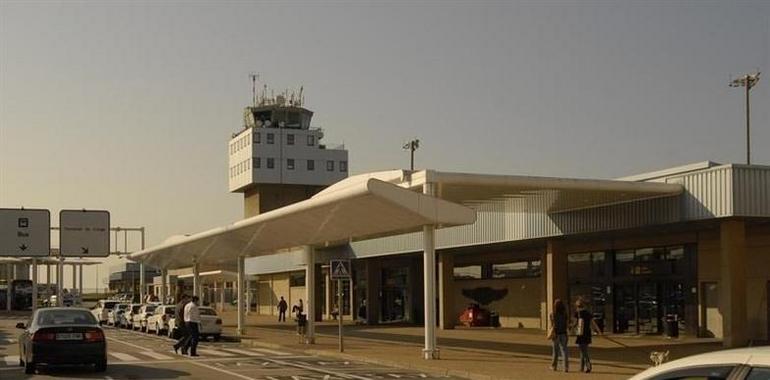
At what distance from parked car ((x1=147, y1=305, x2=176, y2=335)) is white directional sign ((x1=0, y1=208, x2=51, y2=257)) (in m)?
5.59

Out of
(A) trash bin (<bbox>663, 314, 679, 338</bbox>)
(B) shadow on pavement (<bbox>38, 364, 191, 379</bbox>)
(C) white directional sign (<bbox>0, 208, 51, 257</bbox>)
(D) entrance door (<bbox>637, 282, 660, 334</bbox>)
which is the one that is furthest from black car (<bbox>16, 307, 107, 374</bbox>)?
(C) white directional sign (<bbox>0, 208, 51, 257</bbox>)

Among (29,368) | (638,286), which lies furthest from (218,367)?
(638,286)

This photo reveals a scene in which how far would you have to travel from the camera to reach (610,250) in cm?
3869

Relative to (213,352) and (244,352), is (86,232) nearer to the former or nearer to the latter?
(213,352)

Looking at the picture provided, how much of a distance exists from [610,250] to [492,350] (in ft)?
34.2

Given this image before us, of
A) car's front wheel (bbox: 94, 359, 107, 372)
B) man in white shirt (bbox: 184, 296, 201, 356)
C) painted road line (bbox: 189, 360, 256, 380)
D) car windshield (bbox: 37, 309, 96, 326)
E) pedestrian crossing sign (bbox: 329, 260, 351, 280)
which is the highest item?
pedestrian crossing sign (bbox: 329, 260, 351, 280)

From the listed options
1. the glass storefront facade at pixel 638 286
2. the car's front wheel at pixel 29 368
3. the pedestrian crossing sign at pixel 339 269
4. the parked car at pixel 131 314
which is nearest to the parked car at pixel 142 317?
the parked car at pixel 131 314

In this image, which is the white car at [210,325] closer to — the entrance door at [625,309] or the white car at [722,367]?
the entrance door at [625,309]

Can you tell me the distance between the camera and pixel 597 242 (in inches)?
1534

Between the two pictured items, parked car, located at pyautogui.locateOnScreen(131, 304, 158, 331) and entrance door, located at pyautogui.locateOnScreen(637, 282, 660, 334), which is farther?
parked car, located at pyautogui.locateOnScreen(131, 304, 158, 331)

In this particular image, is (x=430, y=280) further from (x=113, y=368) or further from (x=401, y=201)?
(x=113, y=368)

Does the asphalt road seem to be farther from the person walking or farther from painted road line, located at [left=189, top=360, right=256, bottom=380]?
the person walking

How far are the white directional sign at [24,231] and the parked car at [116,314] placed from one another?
43.7ft

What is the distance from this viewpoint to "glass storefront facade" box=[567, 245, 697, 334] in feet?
114
